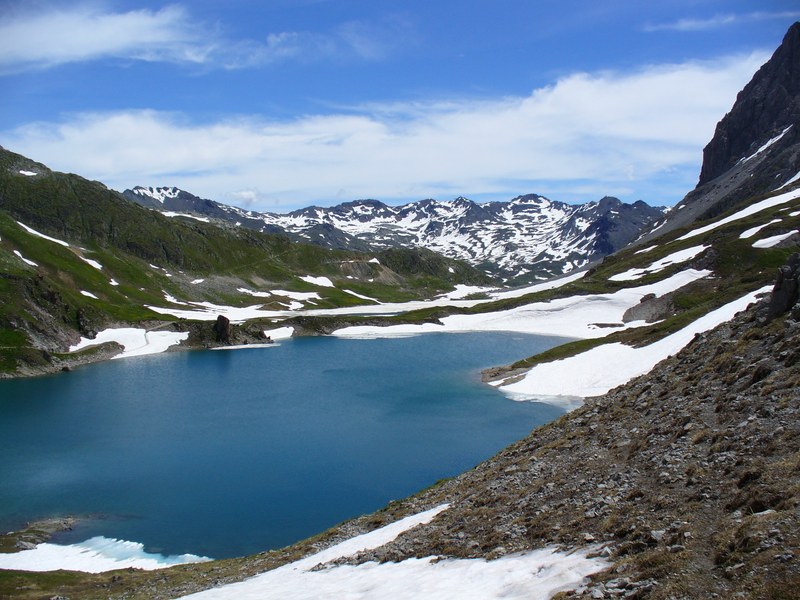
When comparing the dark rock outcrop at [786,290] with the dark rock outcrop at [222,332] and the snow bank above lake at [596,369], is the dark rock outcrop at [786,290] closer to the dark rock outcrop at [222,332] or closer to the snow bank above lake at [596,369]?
the snow bank above lake at [596,369]

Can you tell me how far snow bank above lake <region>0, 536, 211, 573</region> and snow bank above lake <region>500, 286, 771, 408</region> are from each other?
39.8 meters

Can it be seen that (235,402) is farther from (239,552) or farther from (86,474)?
(239,552)

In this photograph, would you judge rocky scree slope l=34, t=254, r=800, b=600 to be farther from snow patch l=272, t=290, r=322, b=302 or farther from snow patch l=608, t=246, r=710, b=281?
snow patch l=272, t=290, r=322, b=302

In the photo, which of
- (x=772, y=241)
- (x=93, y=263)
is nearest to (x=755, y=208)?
(x=772, y=241)

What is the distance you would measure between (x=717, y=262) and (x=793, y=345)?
326 feet

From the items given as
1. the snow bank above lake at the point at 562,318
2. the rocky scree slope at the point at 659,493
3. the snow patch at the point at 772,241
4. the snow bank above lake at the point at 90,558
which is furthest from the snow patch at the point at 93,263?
the snow patch at the point at 772,241

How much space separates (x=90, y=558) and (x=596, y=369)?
5014 cm

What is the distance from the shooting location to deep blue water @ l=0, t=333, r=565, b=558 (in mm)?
35938

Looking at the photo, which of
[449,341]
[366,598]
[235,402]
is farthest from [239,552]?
[449,341]

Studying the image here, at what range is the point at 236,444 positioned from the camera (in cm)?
5059

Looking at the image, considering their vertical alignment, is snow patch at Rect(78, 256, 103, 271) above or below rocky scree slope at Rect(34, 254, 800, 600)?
above

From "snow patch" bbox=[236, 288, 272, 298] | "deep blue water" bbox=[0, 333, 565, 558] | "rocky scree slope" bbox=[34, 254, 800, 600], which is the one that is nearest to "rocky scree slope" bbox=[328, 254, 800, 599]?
"rocky scree slope" bbox=[34, 254, 800, 600]

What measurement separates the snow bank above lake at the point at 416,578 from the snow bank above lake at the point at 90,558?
10.0m

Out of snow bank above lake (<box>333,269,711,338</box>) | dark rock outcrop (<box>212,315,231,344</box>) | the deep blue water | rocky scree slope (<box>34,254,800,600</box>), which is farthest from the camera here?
dark rock outcrop (<box>212,315,231,344</box>)
